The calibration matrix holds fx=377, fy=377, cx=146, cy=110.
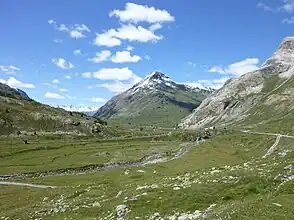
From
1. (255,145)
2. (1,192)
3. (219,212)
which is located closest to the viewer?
(219,212)

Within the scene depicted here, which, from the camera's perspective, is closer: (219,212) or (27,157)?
(219,212)

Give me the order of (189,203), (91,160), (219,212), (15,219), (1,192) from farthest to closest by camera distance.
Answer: (91,160) → (1,192) → (15,219) → (189,203) → (219,212)

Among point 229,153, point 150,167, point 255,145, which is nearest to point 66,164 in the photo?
point 150,167

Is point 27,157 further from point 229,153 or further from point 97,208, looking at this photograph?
point 97,208

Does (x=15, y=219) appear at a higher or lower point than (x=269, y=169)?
lower

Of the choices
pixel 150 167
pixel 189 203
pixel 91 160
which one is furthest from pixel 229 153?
pixel 189 203

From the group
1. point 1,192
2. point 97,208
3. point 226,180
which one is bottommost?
point 1,192

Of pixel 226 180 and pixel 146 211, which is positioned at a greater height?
pixel 226 180

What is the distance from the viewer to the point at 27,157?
19250 cm

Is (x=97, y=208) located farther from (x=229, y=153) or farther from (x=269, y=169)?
(x=229, y=153)

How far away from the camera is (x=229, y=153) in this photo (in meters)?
148

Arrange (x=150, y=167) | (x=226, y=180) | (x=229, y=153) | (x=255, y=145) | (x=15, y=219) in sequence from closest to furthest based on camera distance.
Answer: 1. (x=226, y=180)
2. (x=15, y=219)
3. (x=150, y=167)
4. (x=229, y=153)
5. (x=255, y=145)

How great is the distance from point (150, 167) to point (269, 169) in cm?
7761

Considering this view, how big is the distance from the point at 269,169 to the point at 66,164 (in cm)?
12640
